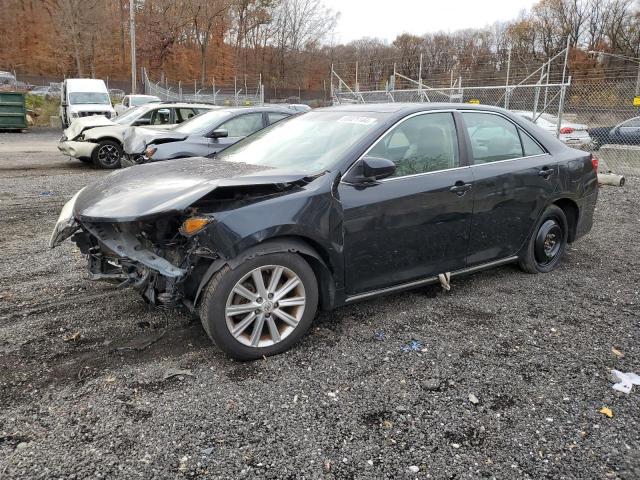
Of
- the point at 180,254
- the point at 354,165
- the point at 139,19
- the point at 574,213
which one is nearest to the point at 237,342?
the point at 180,254

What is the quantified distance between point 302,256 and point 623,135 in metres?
15.9

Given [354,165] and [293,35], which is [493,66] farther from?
[293,35]

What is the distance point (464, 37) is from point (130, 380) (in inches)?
1834

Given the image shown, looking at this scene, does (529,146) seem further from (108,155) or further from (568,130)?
(568,130)

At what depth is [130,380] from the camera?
3.05m

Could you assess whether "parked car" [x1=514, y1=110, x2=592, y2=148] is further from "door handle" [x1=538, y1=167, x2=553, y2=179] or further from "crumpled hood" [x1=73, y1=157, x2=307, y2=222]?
"crumpled hood" [x1=73, y1=157, x2=307, y2=222]

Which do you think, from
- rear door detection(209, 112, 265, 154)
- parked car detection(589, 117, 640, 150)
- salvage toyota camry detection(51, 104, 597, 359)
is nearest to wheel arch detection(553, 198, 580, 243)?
salvage toyota camry detection(51, 104, 597, 359)

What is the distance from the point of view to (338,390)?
3002 mm

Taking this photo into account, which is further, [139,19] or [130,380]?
[139,19]

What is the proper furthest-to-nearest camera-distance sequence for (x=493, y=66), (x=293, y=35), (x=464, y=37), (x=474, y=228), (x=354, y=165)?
(x=293, y=35) < (x=464, y=37) < (x=493, y=66) < (x=474, y=228) < (x=354, y=165)

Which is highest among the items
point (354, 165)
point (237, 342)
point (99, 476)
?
point (354, 165)

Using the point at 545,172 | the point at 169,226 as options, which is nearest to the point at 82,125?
the point at 169,226

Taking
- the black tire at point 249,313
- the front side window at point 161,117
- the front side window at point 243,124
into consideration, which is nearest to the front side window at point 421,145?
the black tire at point 249,313

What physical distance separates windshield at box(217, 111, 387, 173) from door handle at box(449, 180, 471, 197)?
30.9 inches
